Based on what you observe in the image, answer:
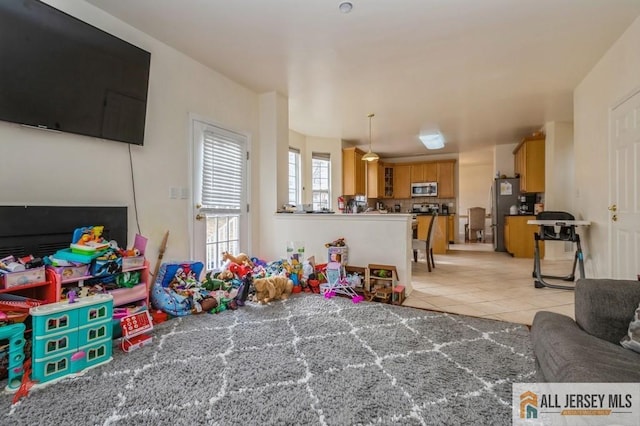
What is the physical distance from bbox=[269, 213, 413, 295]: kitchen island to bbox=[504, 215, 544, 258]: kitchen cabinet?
156 inches

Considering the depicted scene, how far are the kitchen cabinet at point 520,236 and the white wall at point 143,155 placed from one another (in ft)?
19.3

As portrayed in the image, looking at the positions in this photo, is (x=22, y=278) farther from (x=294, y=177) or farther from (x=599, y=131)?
(x=599, y=131)

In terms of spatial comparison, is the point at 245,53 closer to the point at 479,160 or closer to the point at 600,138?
the point at 600,138

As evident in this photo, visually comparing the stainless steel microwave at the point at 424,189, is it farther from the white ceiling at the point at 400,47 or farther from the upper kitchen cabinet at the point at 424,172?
the white ceiling at the point at 400,47

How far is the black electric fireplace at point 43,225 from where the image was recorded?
6.31 feet

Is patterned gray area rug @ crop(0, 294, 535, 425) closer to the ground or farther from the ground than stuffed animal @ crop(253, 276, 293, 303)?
closer to the ground

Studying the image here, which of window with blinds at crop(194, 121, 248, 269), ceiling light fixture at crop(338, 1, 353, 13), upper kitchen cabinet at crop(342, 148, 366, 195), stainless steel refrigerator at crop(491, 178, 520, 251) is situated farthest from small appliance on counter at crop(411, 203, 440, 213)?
ceiling light fixture at crop(338, 1, 353, 13)

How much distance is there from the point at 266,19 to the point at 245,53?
0.67 m

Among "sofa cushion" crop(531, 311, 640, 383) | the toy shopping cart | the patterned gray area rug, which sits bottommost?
the patterned gray area rug

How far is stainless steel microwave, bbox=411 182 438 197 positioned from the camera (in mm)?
7910

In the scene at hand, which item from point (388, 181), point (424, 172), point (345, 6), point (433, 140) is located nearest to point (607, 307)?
point (345, 6)

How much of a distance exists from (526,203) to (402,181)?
289 centimetres

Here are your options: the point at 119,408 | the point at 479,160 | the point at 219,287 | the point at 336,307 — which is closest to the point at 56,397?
the point at 119,408

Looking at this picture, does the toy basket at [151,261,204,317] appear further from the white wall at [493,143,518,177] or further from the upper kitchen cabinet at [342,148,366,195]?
the white wall at [493,143,518,177]
